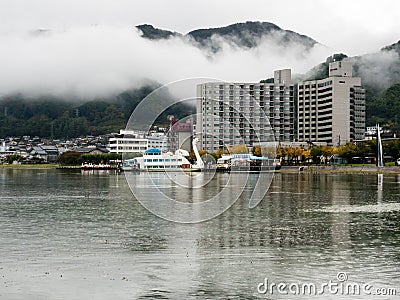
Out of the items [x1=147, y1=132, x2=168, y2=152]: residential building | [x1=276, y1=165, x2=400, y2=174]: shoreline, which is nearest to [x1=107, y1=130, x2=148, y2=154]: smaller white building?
[x1=147, y1=132, x2=168, y2=152]: residential building

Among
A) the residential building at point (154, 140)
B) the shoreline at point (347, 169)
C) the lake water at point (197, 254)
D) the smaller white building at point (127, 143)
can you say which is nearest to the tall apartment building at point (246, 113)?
the residential building at point (154, 140)

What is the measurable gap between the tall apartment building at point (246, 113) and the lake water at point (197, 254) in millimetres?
89798

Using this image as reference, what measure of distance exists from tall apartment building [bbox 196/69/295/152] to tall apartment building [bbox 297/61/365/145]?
3.86 meters

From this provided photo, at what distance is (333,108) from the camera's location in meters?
124

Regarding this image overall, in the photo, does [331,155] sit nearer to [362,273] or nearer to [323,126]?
[323,126]

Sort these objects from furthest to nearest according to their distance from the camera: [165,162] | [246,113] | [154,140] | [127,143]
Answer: [127,143]
[246,113]
[154,140]
[165,162]

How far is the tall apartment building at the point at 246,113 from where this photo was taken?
401ft

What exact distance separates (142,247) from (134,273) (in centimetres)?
344

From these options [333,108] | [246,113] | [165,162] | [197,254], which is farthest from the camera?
[246,113]

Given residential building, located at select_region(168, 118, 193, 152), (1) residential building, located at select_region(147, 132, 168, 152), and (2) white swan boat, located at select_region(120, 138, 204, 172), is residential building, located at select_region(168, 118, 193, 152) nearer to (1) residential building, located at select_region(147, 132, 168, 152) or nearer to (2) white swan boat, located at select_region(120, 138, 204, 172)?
(2) white swan boat, located at select_region(120, 138, 204, 172)

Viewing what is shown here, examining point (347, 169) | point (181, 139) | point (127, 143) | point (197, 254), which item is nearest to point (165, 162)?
point (181, 139)

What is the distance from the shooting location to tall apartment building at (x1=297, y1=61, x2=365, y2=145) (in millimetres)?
124688

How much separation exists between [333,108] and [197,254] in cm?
11183

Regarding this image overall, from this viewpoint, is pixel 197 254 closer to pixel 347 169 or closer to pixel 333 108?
pixel 347 169
